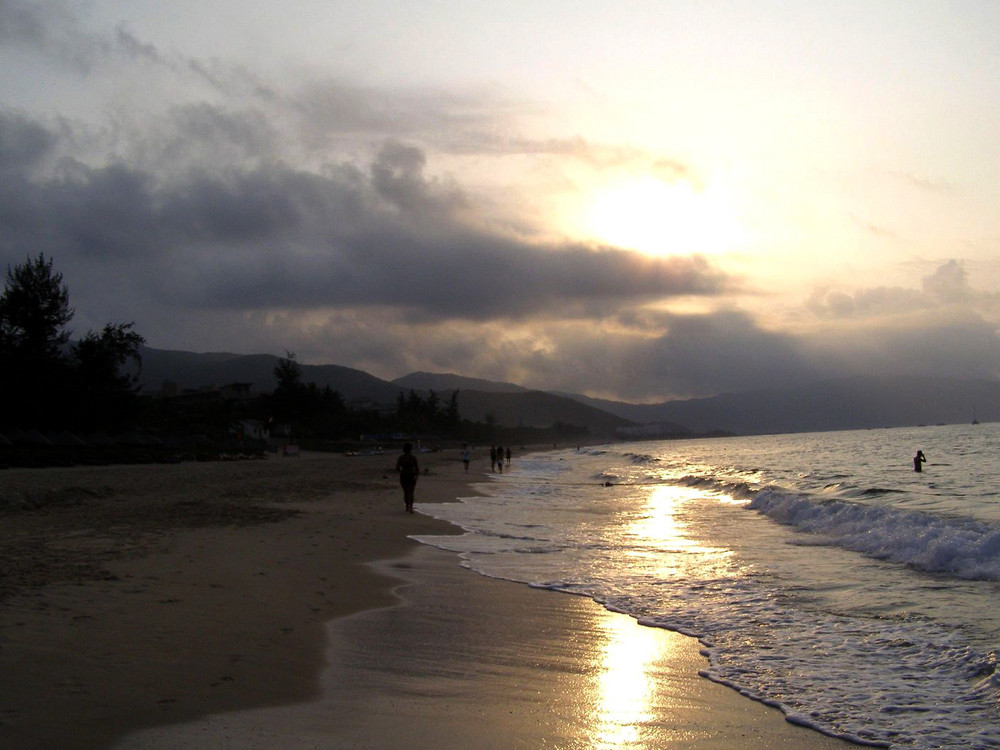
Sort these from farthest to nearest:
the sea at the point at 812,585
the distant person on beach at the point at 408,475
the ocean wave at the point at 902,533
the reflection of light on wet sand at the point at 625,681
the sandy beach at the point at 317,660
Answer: the distant person on beach at the point at 408,475
the ocean wave at the point at 902,533
the sea at the point at 812,585
the reflection of light on wet sand at the point at 625,681
the sandy beach at the point at 317,660

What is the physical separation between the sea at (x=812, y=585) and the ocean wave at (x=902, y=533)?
0.05 m

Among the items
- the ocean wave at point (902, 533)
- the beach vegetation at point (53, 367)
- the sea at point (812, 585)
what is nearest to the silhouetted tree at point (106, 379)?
the beach vegetation at point (53, 367)

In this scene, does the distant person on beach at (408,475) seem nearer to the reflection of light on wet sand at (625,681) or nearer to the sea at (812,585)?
the sea at (812,585)

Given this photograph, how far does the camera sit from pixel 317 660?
19.9 feet

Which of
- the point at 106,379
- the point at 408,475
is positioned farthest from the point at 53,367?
the point at 408,475

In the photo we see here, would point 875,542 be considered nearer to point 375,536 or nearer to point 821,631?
point 821,631

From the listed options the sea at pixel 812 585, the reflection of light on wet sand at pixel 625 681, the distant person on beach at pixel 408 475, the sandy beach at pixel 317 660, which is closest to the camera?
the sandy beach at pixel 317 660

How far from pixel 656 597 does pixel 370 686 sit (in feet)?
15.2

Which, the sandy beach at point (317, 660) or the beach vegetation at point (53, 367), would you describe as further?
the beach vegetation at point (53, 367)

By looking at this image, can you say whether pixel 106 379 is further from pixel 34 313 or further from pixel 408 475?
A: pixel 408 475

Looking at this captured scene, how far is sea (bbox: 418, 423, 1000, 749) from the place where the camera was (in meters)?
5.66

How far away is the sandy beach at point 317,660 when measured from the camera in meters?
4.57

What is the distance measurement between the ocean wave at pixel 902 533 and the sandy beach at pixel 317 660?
6246 mm

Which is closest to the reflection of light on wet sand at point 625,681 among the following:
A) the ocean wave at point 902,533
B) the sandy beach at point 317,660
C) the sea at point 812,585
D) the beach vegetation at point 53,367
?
the sandy beach at point 317,660
